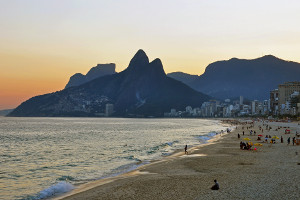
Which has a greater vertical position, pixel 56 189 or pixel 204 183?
pixel 204 183

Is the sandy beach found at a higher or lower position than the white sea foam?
higher

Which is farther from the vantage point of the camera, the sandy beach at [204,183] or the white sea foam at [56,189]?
the white sea foam at [56,189]

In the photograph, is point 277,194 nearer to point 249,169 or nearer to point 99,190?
point 249,169

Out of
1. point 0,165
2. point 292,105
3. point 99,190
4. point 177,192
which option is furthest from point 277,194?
point 292,105

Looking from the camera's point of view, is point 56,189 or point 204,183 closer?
point 204,183

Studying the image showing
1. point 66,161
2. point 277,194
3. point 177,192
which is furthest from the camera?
point 66,161

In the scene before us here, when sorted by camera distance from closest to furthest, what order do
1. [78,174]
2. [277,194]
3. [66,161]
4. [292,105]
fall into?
[277,194] → [78,174] → [66,161] → [292,105]

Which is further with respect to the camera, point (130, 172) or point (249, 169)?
point (130, 172)

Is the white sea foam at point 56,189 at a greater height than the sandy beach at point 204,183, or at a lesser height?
lesser
